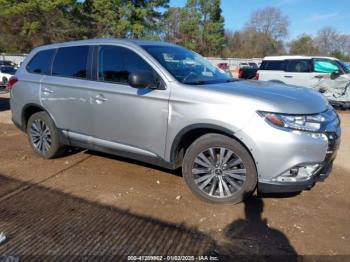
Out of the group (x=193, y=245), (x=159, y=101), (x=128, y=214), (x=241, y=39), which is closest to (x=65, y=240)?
(x=128, y=214)

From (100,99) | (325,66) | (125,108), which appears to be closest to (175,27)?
(325,66)

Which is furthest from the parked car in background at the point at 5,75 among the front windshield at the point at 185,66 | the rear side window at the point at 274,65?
the front windshield at the point at 185,66

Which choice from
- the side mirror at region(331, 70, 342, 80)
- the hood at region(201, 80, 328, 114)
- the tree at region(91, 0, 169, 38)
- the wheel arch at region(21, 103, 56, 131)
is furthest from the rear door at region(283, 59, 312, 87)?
the tree at region(91, 0, 169, 38)

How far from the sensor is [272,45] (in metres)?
73.3

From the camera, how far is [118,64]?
4703 millimetres

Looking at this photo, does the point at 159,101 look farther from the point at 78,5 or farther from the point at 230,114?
the point at 78,5

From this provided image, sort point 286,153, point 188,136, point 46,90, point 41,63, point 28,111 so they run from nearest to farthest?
point 286,153 → point 188,136 → point 46,90 → point 41,63 → point 28,111

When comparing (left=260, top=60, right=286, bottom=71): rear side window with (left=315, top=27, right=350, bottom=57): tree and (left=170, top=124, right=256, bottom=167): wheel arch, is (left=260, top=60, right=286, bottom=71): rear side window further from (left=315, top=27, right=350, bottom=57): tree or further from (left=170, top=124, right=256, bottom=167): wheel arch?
(left=315, top=27, right=350, bottom=57): tree

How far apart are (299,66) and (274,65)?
90cm

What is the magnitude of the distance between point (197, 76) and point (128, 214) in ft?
6.06

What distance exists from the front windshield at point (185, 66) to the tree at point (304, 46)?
→ 212ft

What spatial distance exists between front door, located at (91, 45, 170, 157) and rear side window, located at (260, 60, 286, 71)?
9.31 m

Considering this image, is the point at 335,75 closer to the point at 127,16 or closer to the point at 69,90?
the point at 69,90

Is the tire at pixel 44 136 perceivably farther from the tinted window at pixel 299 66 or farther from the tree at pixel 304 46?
the tree at pixel 304 46
